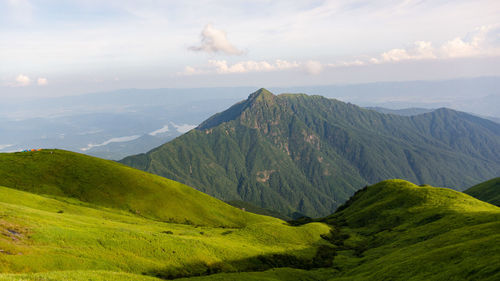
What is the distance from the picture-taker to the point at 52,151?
392ft

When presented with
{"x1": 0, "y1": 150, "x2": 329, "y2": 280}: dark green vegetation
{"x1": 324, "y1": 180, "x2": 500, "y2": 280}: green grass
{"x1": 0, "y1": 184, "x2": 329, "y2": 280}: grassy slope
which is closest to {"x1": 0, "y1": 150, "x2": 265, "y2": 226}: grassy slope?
{"x1": 0, "y1": 150, "x2": 329, "y2": 280}: dark green vegetation

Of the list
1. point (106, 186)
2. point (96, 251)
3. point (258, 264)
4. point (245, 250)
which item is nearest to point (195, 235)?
point (245, 250)

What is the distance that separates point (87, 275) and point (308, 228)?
266ft

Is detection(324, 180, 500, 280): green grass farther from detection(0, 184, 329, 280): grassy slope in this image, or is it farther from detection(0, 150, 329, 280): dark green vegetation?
detection(0, 184, 329, 280): grassy slope

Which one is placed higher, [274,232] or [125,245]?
[125,245]

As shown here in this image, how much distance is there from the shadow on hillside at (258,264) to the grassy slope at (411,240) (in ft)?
12.6

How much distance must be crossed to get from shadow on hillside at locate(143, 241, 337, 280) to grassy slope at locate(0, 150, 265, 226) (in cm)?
5053

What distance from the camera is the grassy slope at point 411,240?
36531 mm

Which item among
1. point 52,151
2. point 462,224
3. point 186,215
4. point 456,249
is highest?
point 52,151

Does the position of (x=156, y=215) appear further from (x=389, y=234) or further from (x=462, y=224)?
(x=462, y=224)

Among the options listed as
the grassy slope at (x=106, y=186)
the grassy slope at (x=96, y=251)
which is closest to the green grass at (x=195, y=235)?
the grassy slope at (x=96, y=251)

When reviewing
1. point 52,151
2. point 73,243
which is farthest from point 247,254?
point 52,151

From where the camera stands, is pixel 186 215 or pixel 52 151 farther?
pixel 52 151

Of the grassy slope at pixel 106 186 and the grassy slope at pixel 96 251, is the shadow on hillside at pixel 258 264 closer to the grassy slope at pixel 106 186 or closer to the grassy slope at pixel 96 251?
the grassy slope at pixel 96 251
